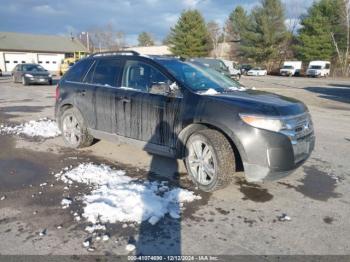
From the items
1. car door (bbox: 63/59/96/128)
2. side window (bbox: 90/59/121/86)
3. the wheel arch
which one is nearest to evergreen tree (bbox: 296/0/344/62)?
car door (bbox: 63/59/96/128)

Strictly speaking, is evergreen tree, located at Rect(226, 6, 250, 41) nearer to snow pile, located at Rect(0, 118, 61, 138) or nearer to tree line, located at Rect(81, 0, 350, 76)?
tree line, located at Rect(81, 0, 350, 76)

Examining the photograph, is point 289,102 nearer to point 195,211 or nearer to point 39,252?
point 195,211

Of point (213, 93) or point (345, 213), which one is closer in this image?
point (345, 213)

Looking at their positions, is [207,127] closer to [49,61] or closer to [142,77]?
[142,77]

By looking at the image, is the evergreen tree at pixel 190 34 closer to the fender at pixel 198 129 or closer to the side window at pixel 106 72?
the side window at pixel 106 72

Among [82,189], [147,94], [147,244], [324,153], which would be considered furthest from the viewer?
[324,153]

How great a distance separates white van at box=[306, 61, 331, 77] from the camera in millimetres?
46456

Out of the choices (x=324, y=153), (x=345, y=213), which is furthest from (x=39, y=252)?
(x=324, y=153)

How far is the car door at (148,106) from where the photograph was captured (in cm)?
477

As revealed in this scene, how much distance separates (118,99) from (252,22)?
57565mm

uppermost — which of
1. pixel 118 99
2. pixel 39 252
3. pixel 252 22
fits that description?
pixel 252 22

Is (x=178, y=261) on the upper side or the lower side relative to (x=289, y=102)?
lower

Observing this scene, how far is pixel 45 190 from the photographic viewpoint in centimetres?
448

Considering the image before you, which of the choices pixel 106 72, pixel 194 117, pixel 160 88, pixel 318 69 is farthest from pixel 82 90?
pixel 318 69
